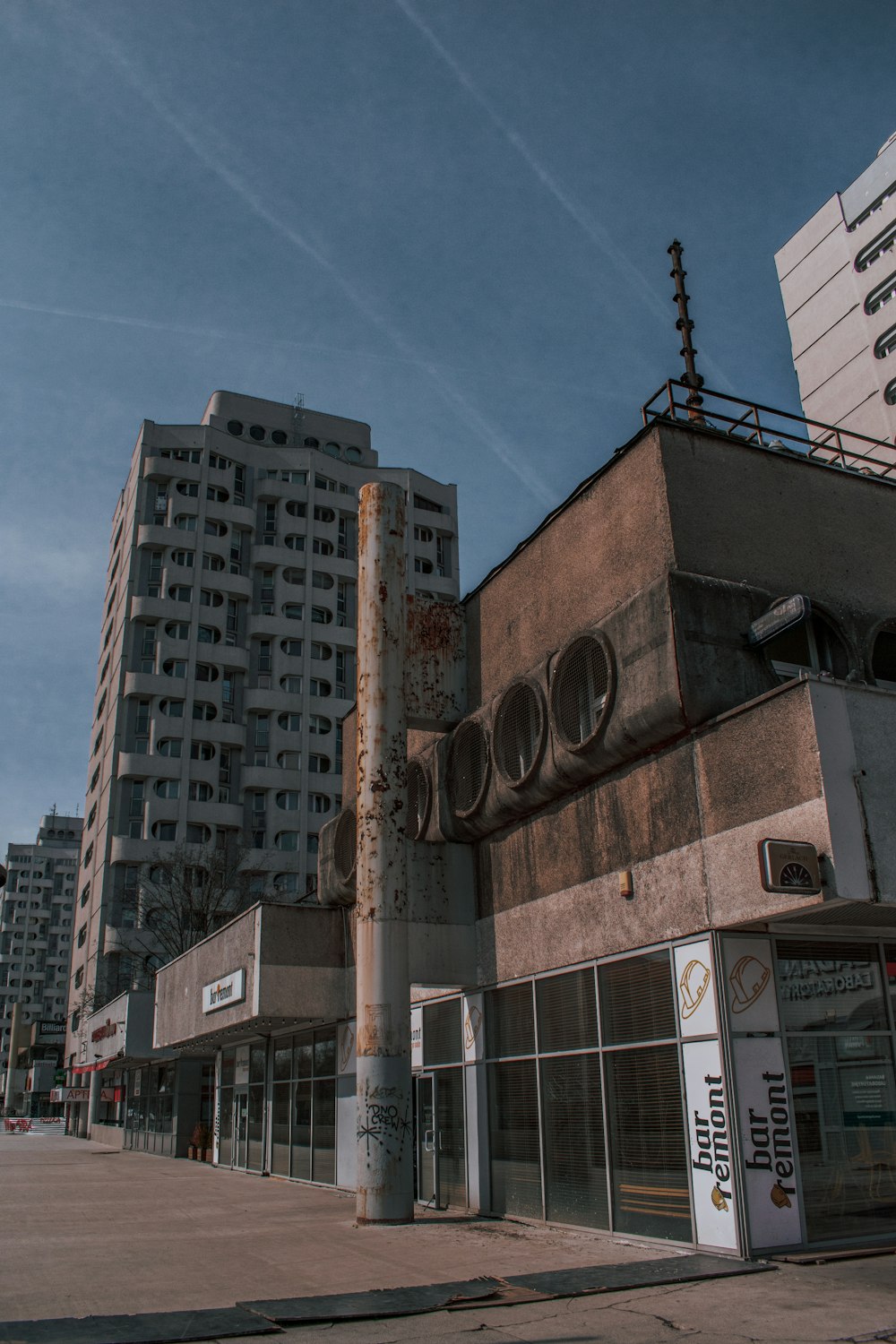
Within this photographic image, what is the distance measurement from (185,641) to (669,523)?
60.4m

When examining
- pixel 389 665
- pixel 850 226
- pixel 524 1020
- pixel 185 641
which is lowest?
pixel 524 1020

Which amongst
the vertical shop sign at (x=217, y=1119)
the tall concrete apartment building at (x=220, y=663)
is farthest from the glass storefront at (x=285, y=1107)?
the tall concrete apartment building at (x=220, y=663)

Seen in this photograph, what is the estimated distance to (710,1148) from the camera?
36.5 feet

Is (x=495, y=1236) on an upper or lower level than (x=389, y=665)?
lower

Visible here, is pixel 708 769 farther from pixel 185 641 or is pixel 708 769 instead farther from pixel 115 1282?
pixel 185 641

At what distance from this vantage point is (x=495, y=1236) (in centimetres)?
1339

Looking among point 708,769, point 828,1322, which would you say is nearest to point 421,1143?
point 708,769

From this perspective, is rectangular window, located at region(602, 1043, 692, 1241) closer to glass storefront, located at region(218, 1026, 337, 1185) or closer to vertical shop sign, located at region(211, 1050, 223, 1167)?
glass storefront, located at region(218, 1026, 337, 1185)

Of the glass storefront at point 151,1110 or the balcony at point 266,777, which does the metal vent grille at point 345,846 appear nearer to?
the glass storefront at point 151,1110

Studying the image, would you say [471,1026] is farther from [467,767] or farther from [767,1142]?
[767,1142]

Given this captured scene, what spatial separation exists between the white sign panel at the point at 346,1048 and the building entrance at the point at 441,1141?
209 centimetres

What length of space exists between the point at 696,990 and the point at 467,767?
6.63 meters

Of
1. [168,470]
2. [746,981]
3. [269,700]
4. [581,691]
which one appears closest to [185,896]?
[269,700]

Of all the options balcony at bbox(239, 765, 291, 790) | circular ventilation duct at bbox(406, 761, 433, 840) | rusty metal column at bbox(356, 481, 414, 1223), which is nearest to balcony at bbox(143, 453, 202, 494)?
balcony at bbox(239, 765, 291, 790)
